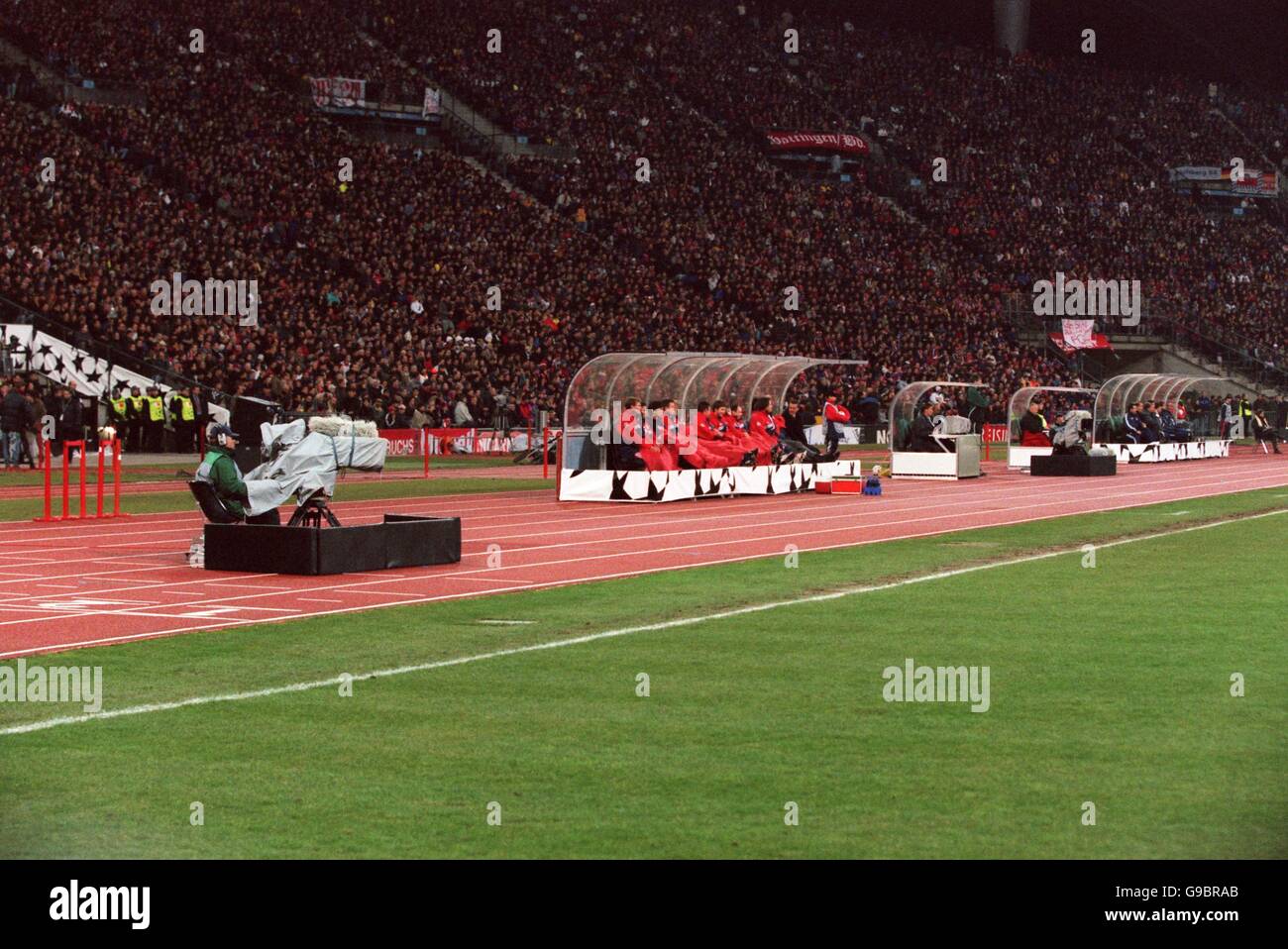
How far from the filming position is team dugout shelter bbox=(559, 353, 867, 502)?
29.3 metres

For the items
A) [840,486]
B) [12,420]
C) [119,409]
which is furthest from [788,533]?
[119,409]

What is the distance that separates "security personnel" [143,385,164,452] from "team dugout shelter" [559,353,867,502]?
15.3 meters

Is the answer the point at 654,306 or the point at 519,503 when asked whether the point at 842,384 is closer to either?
the point at 654,306

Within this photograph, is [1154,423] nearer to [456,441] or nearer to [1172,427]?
[1172,427]

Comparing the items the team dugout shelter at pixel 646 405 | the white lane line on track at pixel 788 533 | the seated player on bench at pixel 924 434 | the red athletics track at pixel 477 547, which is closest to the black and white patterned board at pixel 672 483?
the team dugout shelter at pixel 646 405

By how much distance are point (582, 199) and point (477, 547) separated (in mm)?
42889

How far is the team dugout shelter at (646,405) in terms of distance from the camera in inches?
1155

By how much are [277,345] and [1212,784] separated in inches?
1513

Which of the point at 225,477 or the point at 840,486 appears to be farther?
the point at 840,486

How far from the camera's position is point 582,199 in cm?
6212

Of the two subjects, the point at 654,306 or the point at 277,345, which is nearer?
the point at 277,345

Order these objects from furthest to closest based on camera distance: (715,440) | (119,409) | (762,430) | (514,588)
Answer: (119,409) < (762,430) < (715,440) < (514,588)

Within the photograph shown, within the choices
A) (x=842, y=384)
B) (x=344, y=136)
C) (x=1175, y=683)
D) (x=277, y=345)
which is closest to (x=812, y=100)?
(x=842, y=384)
